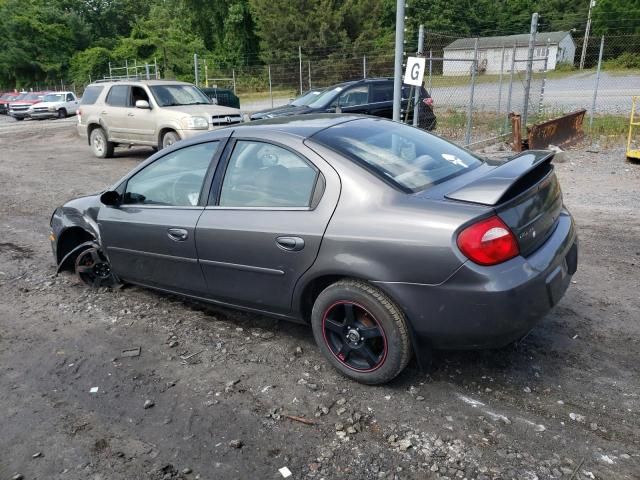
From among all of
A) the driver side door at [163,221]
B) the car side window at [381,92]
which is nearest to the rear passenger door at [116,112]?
the car side window at [381,92]

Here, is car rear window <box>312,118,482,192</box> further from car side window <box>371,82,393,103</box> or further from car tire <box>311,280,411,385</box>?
car side window <box>371,82,393,103</box>

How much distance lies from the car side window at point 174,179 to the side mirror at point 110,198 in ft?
0.18

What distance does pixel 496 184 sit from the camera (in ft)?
9.89

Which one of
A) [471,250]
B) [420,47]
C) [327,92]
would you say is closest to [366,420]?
[471,250]

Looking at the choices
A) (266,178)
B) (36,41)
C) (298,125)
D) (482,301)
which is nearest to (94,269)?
(266,178)

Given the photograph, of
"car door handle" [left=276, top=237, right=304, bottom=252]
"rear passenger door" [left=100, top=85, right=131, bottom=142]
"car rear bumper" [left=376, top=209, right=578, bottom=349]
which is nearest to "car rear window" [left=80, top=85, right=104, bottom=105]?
"rear passenger door" [left=100, top=85, right=131, bottom=142]

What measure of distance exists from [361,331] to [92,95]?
1287cm

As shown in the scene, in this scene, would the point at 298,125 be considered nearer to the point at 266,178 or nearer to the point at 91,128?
the point at 266,178

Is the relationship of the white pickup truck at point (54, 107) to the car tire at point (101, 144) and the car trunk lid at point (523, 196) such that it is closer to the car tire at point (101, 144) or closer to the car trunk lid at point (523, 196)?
the car tire at point (101, 144)

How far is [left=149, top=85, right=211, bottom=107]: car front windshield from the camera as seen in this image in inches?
482

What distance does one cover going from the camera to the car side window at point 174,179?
154 inches

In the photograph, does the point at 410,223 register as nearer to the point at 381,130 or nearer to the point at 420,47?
the point at 381,130

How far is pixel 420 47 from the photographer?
9.05 meters

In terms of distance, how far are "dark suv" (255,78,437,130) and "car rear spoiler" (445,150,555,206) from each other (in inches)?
360
